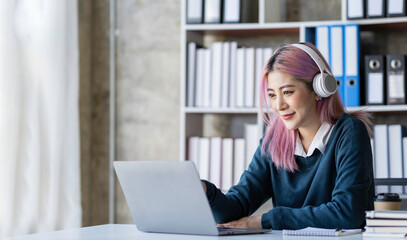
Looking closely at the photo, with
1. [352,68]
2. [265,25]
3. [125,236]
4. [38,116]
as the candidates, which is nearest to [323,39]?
[352,68]

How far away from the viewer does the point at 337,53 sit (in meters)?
3.06

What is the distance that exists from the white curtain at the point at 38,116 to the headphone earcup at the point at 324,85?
1620mm

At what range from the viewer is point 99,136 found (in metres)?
3.80

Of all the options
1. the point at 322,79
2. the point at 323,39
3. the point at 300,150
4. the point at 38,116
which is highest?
the point at 323,39

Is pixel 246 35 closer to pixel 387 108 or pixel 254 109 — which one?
pixel 254 109

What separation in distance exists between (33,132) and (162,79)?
0.90 metres

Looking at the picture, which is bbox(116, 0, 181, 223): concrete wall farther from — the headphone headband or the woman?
the headphone headband

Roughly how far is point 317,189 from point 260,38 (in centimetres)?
172

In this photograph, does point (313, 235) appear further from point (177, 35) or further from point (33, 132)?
point (177, 35)

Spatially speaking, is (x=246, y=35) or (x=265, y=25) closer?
(x=265, y=25)

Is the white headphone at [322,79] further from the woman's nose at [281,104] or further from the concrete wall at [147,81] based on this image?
the concrete wall at [147,81]

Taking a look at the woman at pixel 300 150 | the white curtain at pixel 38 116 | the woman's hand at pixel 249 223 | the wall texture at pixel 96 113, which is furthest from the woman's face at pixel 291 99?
the wall texture at pixel 96 113

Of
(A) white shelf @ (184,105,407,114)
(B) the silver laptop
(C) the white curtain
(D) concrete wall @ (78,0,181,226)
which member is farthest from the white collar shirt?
(D) concrete wall @ (78,0,181,226)

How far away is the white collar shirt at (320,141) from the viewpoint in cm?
197
